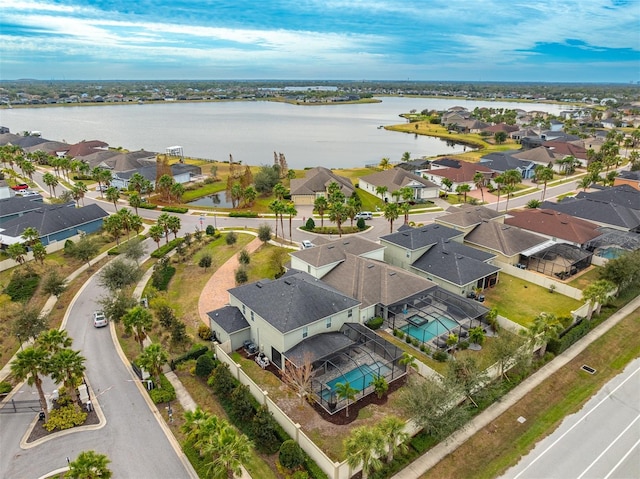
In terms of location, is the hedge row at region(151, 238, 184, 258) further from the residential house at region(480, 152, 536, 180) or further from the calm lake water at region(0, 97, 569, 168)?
the residential house at region(480, 152, 536, 180)

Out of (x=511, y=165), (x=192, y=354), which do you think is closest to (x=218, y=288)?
(x=192, y=354)

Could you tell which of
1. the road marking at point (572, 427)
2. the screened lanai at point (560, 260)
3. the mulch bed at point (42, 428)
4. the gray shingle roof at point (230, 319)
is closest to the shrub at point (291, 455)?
the road marking at point (572, 427)

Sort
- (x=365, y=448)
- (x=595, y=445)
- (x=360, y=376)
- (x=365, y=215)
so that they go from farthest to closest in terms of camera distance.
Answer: (x=365, y=215)
(x=360, y=376)
(x=595, y=445)
(x=365, y=448)

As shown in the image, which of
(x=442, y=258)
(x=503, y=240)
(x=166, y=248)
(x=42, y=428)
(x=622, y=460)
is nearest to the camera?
(x=622, y=460)

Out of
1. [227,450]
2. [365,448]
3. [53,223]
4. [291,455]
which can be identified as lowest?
[291,455]

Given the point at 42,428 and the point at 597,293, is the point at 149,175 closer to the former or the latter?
the point at 42,428

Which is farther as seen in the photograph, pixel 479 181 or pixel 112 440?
pixel 479 181
